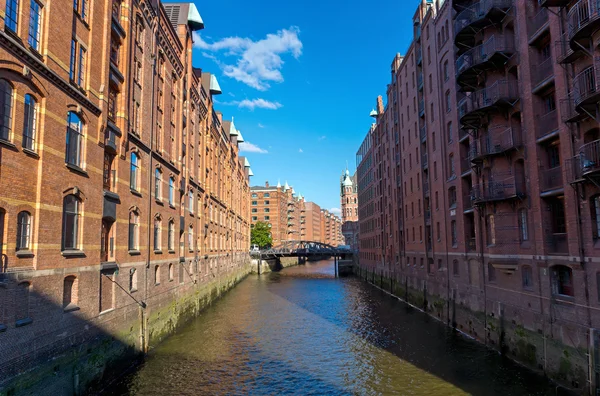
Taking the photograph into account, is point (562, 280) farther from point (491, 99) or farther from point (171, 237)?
point (171, 237)

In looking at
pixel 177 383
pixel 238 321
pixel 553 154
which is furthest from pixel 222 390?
pixel 553 154

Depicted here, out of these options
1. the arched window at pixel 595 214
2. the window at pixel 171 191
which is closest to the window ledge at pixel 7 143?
the window at pixel 171 191

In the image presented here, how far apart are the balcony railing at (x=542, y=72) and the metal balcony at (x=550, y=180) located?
3.82 metres

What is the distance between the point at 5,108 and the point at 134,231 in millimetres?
10494

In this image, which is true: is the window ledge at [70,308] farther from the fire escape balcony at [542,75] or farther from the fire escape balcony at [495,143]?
the fire escape balcony at [542,75]

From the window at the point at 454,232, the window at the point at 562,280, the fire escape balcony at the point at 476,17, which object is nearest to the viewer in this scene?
the window at the point at 562,280

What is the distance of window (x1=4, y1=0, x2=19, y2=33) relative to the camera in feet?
36.6

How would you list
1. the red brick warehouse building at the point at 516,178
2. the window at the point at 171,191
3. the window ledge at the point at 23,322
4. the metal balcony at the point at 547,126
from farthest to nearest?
the window at the point at 171,191 → the metal balcony at the point at 547,126 → the red brick warehouse building at the point at 516,178 → the window ledge at the point at 23,322

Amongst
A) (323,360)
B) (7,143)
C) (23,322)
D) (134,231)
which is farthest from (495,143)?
(23,322)

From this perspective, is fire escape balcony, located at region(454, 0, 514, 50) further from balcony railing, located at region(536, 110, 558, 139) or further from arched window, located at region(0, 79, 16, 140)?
arched window, located at region(0, 79, 16, 140)

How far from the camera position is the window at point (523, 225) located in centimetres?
1898

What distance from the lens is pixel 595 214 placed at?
47.1ft

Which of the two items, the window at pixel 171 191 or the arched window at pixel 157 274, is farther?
the window at pixel 171 191

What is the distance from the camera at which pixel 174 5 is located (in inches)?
1266
